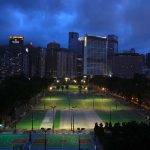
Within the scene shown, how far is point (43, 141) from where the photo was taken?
4503 centimetres

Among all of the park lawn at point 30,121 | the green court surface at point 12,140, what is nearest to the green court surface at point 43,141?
the green court surface at point 12,140

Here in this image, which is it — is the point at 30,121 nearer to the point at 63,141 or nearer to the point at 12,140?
the point at 12,140

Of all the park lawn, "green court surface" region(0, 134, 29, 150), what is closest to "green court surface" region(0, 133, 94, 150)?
"green court surface" region(0, 134, 29, 150)

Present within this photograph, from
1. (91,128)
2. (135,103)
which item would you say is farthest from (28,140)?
(135,103)

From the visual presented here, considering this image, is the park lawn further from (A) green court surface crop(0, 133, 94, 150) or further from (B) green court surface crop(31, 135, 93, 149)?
(B) green court surface crop(31, 135, 93, 149)

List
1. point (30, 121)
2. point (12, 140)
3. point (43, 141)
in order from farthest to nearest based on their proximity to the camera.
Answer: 1. point (30, 121)
2. point (12, 140)
3. point (43, 141)

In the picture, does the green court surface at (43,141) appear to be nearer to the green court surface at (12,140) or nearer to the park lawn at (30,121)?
the green court surface at (12,140)

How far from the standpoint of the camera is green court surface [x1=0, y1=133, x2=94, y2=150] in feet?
138

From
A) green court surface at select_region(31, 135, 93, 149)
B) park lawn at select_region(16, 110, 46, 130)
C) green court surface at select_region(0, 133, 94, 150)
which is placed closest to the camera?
green court surface at select_region(0, 133, 94, 150)

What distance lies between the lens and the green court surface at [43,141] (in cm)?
4200

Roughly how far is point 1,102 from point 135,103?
1449 inches

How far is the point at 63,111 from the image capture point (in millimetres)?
76250

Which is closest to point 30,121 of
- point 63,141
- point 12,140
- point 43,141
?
point 12,140

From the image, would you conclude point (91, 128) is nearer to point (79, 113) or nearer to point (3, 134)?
point (3, 134)
